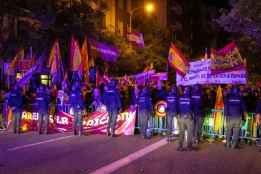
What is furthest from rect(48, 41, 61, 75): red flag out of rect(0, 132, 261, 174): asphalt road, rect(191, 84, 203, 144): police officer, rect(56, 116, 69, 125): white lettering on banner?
rect(191, 84, 203, 144): police officer

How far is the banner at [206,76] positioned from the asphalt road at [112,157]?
2190 mm

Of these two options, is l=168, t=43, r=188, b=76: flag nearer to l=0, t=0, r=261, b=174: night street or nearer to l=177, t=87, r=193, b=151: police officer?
l=0, t=0, r=261, b=174: night street

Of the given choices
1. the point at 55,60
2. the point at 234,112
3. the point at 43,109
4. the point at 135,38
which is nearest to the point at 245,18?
the point at 234,112

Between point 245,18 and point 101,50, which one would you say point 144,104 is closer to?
point 245,18

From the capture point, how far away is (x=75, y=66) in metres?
20.8

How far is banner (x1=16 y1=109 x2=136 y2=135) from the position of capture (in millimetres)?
18375

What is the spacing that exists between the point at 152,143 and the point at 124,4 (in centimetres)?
3273

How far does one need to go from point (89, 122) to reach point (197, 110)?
4.59m

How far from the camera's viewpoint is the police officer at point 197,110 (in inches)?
607

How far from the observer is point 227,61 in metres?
16.9

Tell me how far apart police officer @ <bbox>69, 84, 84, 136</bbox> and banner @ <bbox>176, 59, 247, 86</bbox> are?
10.8 feet

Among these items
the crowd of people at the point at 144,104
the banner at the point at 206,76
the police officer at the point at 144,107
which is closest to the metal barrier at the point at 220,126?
the crowd of people at the point at 144,104

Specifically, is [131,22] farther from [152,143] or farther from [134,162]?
[134,162]

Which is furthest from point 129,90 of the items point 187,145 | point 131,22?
point 131,22
